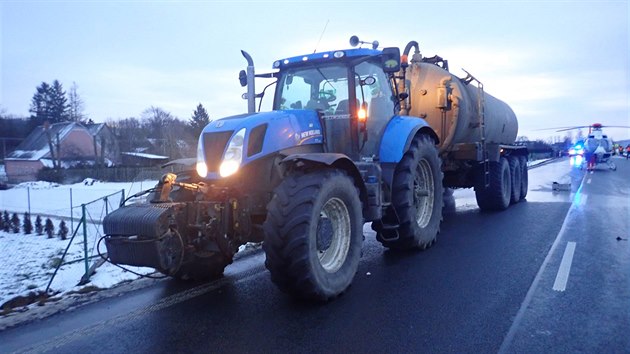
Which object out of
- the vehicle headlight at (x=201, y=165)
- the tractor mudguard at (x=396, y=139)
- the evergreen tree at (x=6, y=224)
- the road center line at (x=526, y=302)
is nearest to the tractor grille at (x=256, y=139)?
the vehicle headlight at (x=201, y=165)

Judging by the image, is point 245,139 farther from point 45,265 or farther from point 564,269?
point 45,265

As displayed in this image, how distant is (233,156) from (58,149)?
49317mm

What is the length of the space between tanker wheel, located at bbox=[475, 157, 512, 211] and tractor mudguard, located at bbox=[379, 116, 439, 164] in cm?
510

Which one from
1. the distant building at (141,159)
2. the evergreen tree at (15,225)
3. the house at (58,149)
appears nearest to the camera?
the evergreen tree at (15,225)

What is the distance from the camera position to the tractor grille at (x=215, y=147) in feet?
17.6

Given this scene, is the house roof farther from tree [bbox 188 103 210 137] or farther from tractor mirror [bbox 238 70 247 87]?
tractor mirror [bbox 238 70 247 87]

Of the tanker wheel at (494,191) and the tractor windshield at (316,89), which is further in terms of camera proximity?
the tanker wheel at (494,191)

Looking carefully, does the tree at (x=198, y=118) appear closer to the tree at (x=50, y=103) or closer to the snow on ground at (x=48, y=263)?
the tree at (x=50, y=103)

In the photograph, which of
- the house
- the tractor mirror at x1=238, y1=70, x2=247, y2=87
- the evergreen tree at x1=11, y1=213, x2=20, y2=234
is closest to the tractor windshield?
the tractor mirror at x1=238, y1=70, x2=247, y2=87

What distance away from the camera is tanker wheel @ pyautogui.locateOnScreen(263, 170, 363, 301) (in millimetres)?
4637

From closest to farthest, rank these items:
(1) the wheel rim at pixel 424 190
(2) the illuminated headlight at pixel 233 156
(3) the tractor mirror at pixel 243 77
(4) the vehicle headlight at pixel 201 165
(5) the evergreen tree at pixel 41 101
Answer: (2) the illuminated headlight at pixel 233 156 → (4) the vehicle headlight at pixel 201 165 → (3) the tractor mirror at pixel 243 77 → (1) the wheel rim at pixel 424 190 → (5) the evergreen tree at pixel 41 101

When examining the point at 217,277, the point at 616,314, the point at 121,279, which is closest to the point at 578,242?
the point at 616,314

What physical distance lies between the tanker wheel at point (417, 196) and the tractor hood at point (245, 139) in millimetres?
1807

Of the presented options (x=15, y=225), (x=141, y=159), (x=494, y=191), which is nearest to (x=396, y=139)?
(x=494, y=191)
